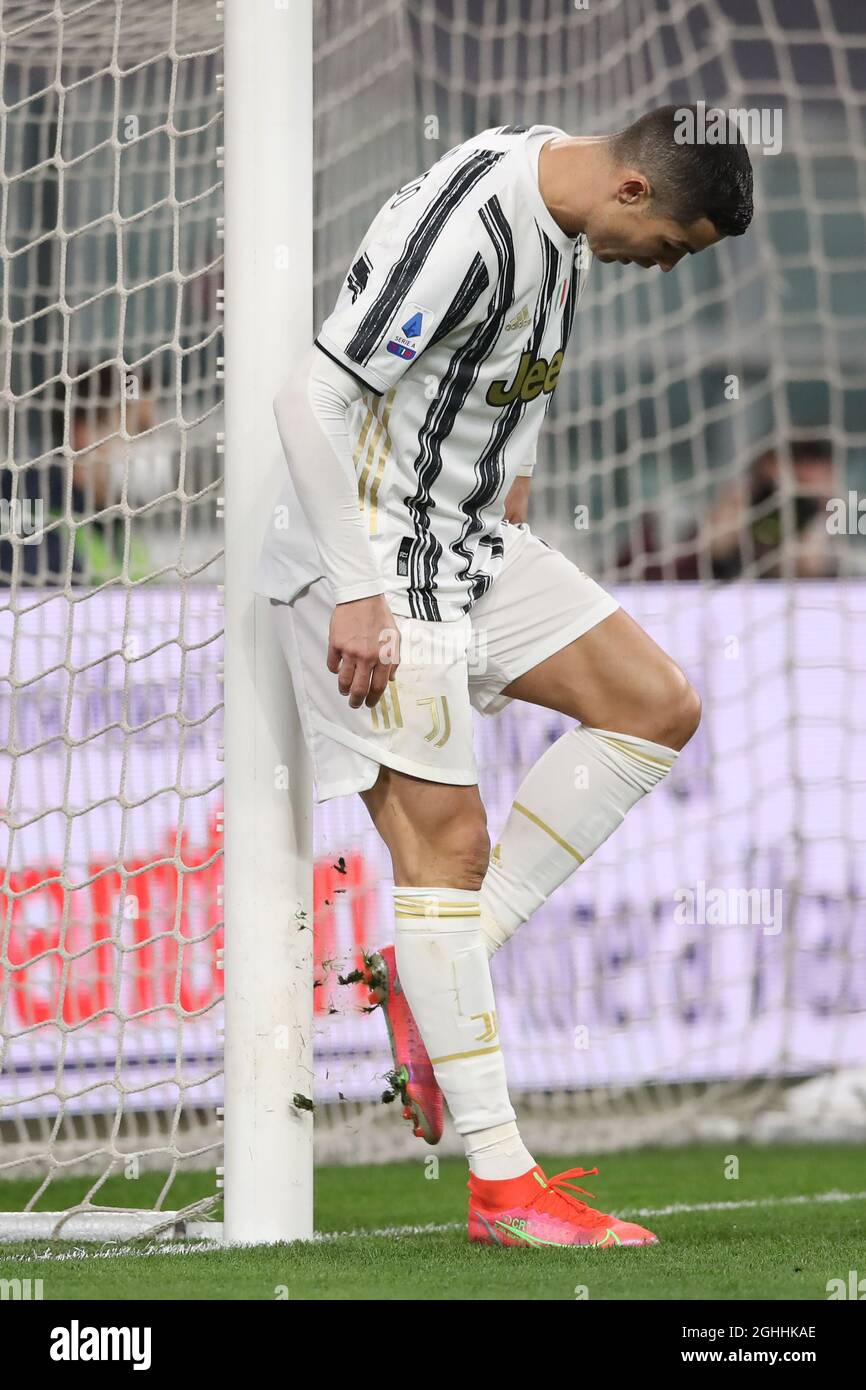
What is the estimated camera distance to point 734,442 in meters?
4.71

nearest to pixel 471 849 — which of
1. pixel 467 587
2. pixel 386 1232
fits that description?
pixel 467 587

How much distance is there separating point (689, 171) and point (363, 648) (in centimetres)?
60

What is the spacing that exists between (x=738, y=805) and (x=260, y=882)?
68.1 inches

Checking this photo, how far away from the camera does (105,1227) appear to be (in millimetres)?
2203

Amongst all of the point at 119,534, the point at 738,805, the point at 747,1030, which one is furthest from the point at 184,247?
the point at 747,1030

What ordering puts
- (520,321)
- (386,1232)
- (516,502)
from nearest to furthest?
(520,321) < (516,502) < (386,1232)

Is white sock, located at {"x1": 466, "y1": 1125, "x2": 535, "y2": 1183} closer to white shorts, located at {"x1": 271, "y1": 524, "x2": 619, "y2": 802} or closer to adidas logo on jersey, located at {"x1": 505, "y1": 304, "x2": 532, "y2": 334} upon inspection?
white shorts, located at {"x1": 271, "y1": 524, "x2": 619, "y2": 802}

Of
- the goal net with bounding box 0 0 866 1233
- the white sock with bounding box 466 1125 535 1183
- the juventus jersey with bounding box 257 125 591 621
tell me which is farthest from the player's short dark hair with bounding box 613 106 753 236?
the goal net with bounding box 0 0 866 1233

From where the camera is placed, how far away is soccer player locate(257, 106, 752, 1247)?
178 cm

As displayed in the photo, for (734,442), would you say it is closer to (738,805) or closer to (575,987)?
(738,805)

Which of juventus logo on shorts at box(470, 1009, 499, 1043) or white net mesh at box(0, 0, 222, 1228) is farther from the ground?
white net mesh at box(0, 0, 222, 1228)

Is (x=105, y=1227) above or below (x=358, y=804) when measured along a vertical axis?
below

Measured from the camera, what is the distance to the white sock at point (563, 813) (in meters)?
2.01
